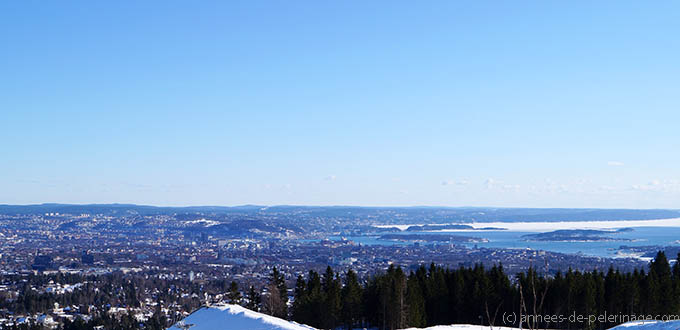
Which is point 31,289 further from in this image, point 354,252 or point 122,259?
point 354,252

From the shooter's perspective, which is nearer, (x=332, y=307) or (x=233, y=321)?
(x=233, y=321)

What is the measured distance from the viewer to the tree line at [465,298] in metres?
40.2

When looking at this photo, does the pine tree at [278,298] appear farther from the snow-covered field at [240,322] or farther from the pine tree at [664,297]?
the pine tree at [664,297]

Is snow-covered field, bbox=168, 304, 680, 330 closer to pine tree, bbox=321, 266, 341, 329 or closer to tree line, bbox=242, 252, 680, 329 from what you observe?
tree line, bbox=242, 252, 680, 329

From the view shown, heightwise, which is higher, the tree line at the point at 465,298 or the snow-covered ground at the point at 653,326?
the snow-covered ground at the point at 653,326

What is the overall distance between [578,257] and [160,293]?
314 feet

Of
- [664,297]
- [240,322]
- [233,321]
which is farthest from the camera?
[664,297]

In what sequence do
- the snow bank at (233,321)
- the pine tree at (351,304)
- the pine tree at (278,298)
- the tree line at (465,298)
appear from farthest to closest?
1. the pine tree at (278,298)
2. the pine tree at (351,304)
3. the tree line at (465,298)
4. the snow bank at (233,321)

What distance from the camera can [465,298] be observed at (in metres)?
43.6

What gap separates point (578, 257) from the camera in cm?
14750

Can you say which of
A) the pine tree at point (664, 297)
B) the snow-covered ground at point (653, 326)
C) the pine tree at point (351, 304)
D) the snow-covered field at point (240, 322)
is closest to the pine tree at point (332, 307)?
the pine tree at point (351, 304)

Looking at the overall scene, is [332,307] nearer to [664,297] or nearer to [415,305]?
[415,305]

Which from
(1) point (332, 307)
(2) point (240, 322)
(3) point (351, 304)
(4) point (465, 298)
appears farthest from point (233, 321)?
(4) point (465, 298)

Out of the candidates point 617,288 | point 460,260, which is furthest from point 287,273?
point 617,288
